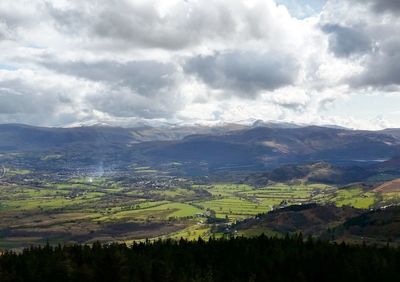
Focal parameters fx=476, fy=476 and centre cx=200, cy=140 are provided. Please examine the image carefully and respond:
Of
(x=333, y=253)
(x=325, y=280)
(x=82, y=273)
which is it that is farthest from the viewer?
(x=333, y=253)

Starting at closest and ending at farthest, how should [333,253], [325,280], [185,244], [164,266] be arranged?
[164,266], [325,280], [333,253], [185,244]

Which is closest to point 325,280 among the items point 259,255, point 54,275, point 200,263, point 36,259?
point 259,255

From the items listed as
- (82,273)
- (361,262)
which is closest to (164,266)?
(82,273)

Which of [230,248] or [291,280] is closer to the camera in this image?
[291,280]

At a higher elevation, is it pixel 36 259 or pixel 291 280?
pixel 36 259

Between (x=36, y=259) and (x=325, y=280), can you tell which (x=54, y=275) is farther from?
(x=325, y=280)

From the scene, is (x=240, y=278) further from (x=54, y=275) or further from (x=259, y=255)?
(x=54, y=275)
